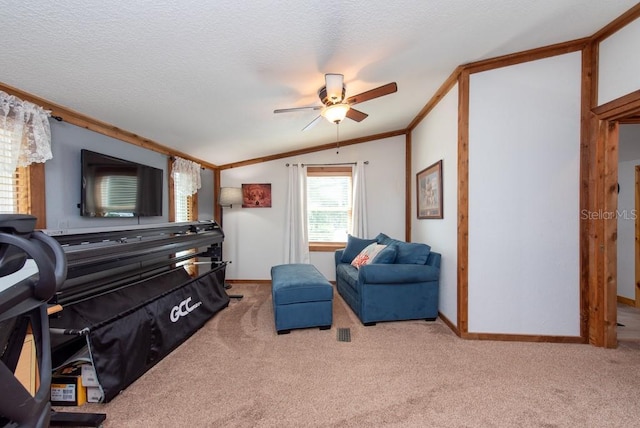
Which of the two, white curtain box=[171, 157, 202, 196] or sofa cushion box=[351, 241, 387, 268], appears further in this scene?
white curtain box=[171, 157, 202, 196]

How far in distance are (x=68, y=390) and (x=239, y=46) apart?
2447 mm

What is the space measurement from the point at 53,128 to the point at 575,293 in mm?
4683

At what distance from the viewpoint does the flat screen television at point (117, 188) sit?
8.25 ft

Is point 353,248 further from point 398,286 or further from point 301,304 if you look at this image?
point 301,304

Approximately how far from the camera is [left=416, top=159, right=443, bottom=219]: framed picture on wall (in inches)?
129

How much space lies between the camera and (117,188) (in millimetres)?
2824

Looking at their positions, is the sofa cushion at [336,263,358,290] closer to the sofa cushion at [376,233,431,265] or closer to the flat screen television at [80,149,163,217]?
the sofa cushion at [376,233,431,265]

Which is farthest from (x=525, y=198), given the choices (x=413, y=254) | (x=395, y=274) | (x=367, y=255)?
(x=367, y=255)

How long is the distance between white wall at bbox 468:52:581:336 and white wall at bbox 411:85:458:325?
0.20m

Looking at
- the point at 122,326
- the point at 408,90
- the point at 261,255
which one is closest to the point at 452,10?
the point at 408,90

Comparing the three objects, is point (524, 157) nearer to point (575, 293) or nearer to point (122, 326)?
point (575, 293)

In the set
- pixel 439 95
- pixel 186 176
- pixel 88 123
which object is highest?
pixel 439 95

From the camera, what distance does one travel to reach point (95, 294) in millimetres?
2293

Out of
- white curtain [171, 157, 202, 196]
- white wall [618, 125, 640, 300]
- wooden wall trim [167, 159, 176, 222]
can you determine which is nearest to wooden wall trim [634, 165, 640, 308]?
white wall [618, 125, 640, 300]
